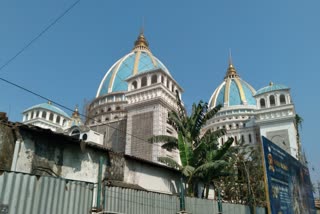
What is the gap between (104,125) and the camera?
4112 centimetres

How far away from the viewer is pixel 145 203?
841 centimetres

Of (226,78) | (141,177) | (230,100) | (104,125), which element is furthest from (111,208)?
(226,78)

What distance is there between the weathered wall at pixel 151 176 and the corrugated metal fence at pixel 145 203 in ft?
11.3

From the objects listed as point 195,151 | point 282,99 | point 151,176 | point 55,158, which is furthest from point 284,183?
point 282,99

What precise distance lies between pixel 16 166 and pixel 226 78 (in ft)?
205

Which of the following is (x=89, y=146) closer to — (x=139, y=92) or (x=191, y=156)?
(x=191, y=156)

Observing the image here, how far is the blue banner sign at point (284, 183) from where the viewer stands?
12594mm

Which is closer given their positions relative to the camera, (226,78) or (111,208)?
(111,208)

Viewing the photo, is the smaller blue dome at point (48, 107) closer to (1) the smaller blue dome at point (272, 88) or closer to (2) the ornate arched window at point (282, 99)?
Result: (1) the smaller blue dome at point (272, 88)

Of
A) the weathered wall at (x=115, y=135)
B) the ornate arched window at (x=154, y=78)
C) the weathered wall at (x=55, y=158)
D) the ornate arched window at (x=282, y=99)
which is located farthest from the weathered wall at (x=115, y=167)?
the ornate arched window at (x=282, y=99)

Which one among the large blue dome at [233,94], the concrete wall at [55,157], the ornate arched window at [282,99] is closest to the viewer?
the concrete wall at [55,157]

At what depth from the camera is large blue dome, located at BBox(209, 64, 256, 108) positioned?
5950cm

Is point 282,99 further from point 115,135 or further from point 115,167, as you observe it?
point 115,167

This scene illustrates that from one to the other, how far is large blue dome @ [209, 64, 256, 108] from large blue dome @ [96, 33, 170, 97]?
16.3 metres
